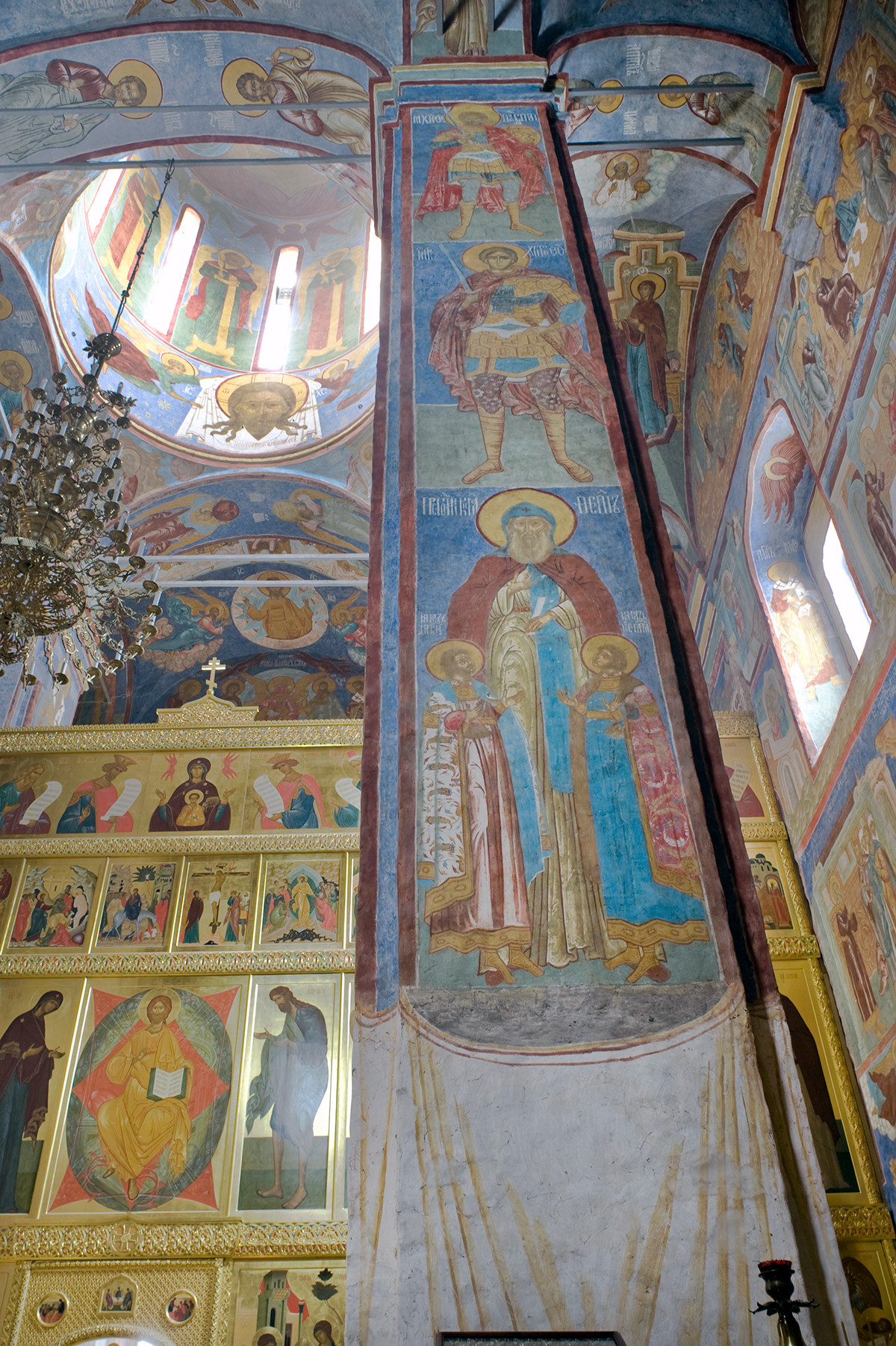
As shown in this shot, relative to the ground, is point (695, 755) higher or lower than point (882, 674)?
lower

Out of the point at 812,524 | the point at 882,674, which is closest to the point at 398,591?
the point at 882,674

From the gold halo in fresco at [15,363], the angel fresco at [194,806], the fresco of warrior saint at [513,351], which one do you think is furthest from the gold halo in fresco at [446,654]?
the gold halo in fresco at [15,363]

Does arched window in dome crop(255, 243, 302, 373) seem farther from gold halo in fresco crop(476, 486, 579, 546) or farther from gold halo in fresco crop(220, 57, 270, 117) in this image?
gold halo in fresco crop(476, 486, 579, 546)

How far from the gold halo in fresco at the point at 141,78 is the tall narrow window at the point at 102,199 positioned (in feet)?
13.6

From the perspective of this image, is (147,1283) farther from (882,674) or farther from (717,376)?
(717,376)

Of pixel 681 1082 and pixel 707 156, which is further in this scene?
pixel 707 156

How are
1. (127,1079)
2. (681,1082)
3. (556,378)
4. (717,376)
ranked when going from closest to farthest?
(681,1082), (556,378), (127,1079), (717,376)

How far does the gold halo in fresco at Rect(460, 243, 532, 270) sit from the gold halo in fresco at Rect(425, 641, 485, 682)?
286cm

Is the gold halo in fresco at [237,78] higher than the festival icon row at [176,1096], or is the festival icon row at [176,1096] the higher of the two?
the gold halo in fresco at [237,78]

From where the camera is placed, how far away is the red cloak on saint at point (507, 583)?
4340 millimetres

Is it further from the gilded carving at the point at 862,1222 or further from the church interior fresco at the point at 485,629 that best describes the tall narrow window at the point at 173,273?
the gilded carving at the point at 862,1222

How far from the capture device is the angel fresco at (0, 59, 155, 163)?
8.27 metres

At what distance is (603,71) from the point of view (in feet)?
26.2

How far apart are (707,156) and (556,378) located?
4.54 meters
